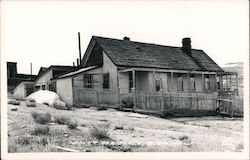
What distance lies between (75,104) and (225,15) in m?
7.61

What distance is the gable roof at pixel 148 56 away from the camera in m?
15.5

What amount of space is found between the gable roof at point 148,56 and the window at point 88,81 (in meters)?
1.36

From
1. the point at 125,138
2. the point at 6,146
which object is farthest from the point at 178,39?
the point at 6,146

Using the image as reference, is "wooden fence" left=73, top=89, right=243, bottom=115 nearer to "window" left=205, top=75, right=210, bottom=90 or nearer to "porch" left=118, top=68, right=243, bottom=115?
"porch" left=118, top=68, right=243, bottom=115

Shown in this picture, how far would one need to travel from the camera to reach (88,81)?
15570 millimetres

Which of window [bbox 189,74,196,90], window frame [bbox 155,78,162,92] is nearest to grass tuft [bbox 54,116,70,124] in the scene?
window frame [bbox 155,78,162,92]

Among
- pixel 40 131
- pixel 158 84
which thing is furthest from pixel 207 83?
pixel 40 131

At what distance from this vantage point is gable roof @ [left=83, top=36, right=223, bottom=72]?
51.0 ft

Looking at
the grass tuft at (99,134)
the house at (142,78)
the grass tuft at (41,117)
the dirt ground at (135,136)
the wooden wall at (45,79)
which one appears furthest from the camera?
the wooden wall at (45,79)

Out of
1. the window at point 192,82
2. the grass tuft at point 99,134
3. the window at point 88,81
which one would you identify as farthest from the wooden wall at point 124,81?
the grass tuft at point 99,134

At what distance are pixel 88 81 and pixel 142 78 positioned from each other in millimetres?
2509

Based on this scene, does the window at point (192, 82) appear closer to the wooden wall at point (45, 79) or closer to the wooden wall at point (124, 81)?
the wooden wall at point (124, 81)

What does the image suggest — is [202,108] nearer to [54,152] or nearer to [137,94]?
[137,94]

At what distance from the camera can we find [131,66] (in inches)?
606
